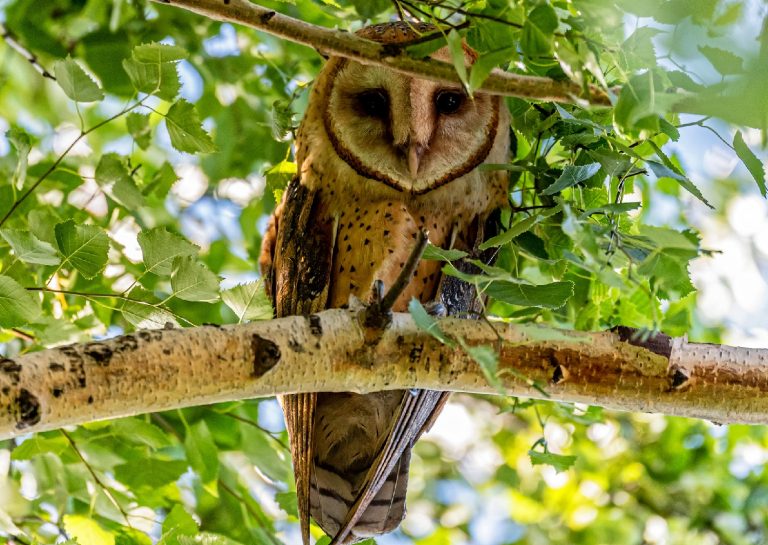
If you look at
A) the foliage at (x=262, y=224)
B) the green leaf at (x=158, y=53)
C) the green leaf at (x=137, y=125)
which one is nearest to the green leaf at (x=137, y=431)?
the foliage at (x=262, y=224)

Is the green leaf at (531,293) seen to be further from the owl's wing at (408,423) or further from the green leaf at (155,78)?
the green leaf at (155,78)

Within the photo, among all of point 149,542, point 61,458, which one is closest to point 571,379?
point 149,542

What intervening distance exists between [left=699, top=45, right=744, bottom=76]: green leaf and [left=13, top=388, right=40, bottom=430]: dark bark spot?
3.01 ft

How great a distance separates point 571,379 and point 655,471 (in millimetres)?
2753

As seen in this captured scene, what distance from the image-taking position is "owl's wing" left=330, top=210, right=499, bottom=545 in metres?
1.83

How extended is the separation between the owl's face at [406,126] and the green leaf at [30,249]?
842mm

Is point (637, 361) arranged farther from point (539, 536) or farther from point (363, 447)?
point (539, 536)

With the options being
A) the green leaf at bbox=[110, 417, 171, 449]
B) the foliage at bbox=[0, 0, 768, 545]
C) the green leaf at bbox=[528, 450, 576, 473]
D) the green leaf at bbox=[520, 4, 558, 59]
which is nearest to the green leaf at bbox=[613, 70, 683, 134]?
the foliage at bbox=[0, 0, 768, 545]

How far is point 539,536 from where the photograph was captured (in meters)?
3.97

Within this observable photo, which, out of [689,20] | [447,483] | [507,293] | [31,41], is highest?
[689,20]

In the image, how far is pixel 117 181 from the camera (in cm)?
187

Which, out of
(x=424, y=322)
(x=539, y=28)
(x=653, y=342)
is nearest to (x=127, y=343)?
(x=424, y=322)

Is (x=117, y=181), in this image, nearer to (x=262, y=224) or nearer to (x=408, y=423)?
(x=408, y=423)

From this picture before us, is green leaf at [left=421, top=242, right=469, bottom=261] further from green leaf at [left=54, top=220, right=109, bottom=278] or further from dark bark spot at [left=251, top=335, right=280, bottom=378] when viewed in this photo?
green leaf at [left=54, top=220, right=109, bottom=278]
